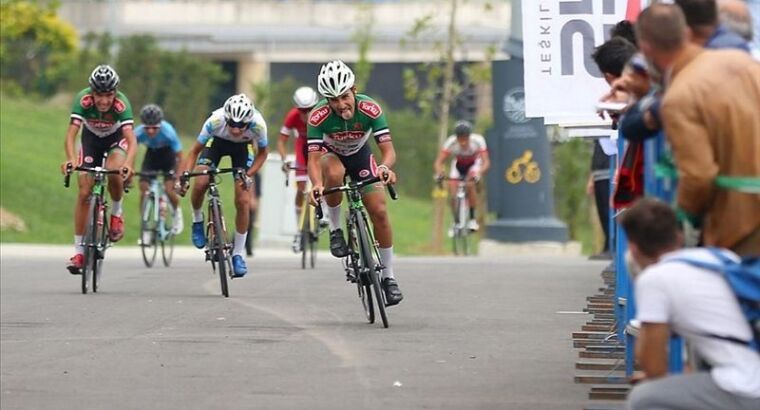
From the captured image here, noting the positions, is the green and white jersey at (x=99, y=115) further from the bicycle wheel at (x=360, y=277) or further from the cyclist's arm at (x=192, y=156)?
the bicycle wheel at (x=360, y=277)

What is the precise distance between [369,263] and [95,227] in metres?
3.98

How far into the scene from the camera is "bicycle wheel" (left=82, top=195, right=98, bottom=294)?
1644cm

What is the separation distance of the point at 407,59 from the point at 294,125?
39.2 metres

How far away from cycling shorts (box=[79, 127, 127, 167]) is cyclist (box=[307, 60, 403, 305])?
3.64 metres

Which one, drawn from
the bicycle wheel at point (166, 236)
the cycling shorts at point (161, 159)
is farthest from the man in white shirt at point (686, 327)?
the cycling shorts at point (161, 159)

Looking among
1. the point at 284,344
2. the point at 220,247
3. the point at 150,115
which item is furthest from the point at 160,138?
the point at 284,344

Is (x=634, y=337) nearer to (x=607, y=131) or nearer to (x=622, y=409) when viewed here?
(x=622, y=409)

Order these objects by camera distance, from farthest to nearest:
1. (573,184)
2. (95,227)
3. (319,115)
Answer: (573,184)
(95,227)
(319,115)

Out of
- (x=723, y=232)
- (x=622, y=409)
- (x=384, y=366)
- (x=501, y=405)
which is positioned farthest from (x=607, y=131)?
(x=723, y=232)

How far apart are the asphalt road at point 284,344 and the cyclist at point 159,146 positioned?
306 cm

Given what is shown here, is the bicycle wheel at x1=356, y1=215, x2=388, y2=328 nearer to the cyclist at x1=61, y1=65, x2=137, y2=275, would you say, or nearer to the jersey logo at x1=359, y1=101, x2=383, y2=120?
the jersey logo at x1=359, y1=101, x2=383, y2=120

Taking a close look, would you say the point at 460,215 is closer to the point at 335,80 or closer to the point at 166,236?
the point at 166,236

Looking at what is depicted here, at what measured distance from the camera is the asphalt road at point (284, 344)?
987cm

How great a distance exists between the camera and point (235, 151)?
17109 millimetres
